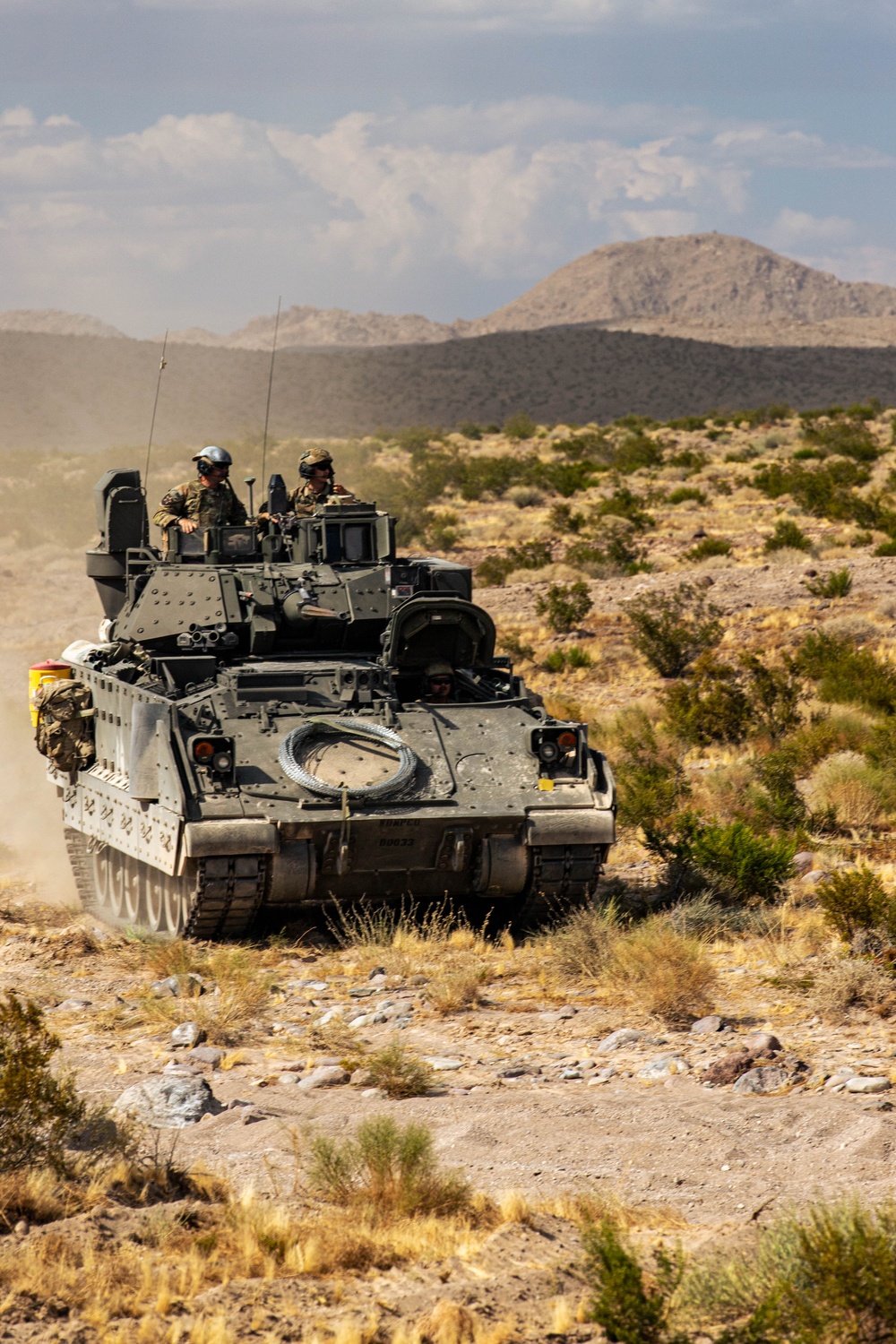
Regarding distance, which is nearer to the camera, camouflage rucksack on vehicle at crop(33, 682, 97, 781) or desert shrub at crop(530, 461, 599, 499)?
camouflage rucksack on vehicle at crop(33, 682, 97, 781)

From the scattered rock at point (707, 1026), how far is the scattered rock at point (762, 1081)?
2.91 feet

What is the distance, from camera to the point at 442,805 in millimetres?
10906

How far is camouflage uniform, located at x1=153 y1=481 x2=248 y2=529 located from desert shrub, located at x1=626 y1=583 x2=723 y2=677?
29.7ft

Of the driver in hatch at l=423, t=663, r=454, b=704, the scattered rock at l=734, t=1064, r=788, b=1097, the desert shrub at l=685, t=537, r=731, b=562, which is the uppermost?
the desert shrub at l=685, t=537, r=731, b=562

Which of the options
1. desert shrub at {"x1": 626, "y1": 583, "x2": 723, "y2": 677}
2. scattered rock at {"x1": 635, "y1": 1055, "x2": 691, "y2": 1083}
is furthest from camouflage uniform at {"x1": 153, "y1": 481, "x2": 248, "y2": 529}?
desert shrub at {"x1": 626, "y1": 583, "x2": 723, "y2": 677}

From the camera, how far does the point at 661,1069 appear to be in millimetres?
8359

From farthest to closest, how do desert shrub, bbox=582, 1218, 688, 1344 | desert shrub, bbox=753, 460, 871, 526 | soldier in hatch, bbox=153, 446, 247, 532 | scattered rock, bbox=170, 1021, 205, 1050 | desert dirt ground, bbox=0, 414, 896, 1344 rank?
desert shrub, bbox=753, 460, 871, 526 < soldier in hatch, bbox=153, 446, 247, 532 < scattered rock, bbox=170, 1021, 205, 1050 < desert dirt ground, bbox=0, 414, 896, 1344 < desert shrub, bbox=582, 1218, 688, 1344

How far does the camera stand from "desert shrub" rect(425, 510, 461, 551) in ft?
109

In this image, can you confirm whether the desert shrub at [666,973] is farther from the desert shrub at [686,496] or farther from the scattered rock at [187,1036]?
the desert shrub at [686,496]

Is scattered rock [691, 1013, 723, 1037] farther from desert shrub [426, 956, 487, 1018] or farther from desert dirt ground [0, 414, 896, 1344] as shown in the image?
desert shrub [426, 956, 487, 1018]

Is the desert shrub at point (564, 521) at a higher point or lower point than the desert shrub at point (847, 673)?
higher

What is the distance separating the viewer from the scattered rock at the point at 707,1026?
8.99 m

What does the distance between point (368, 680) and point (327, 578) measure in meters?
1.43

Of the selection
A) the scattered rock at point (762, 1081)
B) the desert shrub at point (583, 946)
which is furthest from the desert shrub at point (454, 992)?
the scattered rock at point (762, 1081)
